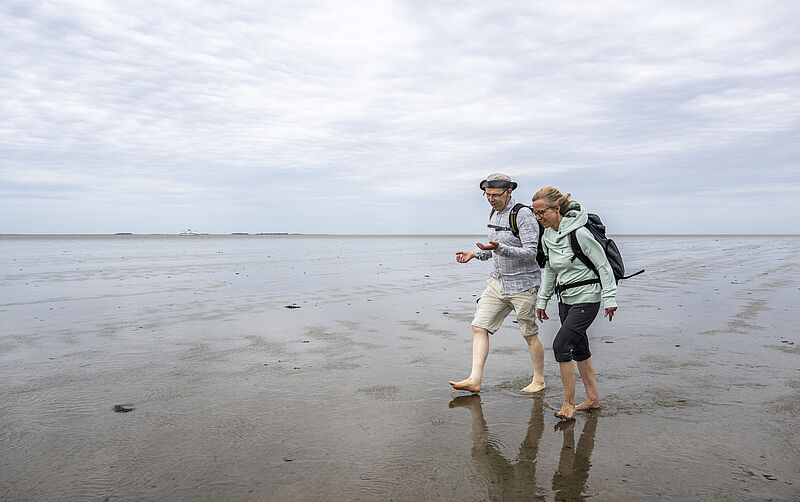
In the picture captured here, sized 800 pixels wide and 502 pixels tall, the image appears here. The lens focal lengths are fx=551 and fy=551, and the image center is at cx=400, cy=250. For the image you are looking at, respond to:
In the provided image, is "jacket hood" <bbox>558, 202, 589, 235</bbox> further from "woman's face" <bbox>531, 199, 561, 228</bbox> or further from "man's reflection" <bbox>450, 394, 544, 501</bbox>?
"man's reflection" <bbox>450, 394, 544, 501</bbox>

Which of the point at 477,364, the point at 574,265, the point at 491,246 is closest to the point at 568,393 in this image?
the point at 477,364

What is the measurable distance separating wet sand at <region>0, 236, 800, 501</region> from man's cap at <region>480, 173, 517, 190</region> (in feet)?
7.07

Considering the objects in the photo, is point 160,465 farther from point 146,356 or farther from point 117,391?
point 146,356

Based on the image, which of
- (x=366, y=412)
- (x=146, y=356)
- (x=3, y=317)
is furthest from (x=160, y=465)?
(x=3, y=317)

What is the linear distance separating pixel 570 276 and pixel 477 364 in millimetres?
1421

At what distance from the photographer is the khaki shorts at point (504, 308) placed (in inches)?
223

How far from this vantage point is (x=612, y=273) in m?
4.91

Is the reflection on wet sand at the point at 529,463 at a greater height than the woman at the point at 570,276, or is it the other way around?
the woman at the point at 570,276

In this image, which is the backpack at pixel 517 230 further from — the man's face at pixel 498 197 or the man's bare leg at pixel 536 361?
the man's bare leg at pixel 536 361

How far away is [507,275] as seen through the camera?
5.72 meters

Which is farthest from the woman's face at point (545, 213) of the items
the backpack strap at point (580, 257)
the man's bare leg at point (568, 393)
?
the man's bare leg at point (568, 393)

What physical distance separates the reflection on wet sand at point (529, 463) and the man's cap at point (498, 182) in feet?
7.36

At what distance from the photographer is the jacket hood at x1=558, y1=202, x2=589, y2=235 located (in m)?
4.93

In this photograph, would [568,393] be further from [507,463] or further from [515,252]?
[515,252]
